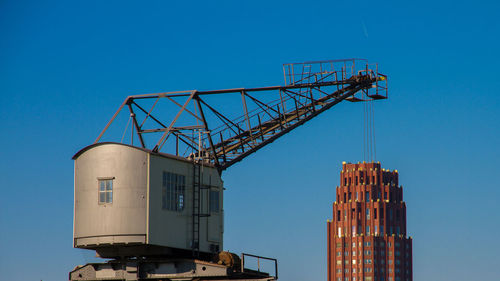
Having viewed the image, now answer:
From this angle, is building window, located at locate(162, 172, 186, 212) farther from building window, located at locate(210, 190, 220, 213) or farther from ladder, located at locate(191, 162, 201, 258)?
building window, located at locate(210, 190, 220, 213)

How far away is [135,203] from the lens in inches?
2007

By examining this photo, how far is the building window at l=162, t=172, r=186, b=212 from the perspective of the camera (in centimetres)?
5228

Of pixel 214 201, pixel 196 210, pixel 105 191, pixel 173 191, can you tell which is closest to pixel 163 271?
pixel 196 210

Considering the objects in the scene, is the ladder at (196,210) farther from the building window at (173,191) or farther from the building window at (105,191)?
the building window at (105,191)

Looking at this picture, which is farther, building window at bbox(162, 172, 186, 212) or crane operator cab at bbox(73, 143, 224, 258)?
building window at bbox(162, 172, 186, 212)

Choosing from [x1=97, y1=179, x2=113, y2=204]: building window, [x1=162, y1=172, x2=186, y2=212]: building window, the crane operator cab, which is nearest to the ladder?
the crane operator cab

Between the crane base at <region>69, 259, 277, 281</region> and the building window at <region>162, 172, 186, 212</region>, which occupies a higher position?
the building window at <region>162, 172, 186, 212</region>

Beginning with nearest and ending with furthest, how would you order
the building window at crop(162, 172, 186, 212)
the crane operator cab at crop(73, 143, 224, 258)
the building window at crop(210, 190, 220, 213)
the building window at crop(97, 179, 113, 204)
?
the crane operator cab at crop(73, 143, 224, 258), the building window at crop(97, 179, 113, 204), the building window at crop(162, 172, 186, 212), the building window at crop(210, 190, 220, 213)

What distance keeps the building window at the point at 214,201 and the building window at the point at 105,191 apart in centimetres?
671

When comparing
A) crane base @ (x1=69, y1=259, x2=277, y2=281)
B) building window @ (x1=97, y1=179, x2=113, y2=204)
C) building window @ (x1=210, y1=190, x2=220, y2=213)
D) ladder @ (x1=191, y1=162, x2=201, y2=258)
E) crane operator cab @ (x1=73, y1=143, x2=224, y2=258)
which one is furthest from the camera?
building window @ (x1=210, y1=190, x2=220, y2=213)

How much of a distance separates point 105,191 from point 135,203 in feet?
6.55

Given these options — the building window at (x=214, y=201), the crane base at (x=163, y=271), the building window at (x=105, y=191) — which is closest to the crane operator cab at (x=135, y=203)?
the building window at (x=105, y=191)

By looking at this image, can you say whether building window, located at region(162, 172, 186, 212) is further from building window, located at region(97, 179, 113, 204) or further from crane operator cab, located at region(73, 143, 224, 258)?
building window, located at region(97, 179, 113, 204)

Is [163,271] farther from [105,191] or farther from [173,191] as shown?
[105,191]
